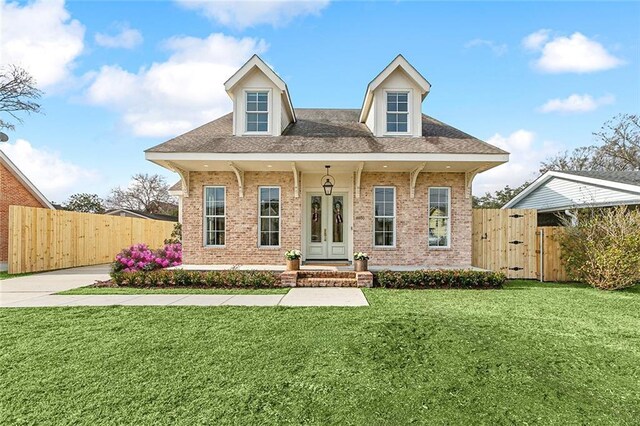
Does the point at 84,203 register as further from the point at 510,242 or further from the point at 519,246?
the point at 519,246

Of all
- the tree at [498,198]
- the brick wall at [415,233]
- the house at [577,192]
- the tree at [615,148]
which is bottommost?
the brick wall at [415,233]

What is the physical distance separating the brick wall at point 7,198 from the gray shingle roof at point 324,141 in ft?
28.8

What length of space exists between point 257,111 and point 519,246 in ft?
32.2

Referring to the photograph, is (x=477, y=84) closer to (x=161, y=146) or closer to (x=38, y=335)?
(x=161, y=146)

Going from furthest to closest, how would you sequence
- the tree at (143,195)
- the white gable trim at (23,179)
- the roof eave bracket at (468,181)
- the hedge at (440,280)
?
the tree at (143,195) → the white gable trim at (23,179) → the roof eave bracket at (468,181) → the hedge at (440,280)

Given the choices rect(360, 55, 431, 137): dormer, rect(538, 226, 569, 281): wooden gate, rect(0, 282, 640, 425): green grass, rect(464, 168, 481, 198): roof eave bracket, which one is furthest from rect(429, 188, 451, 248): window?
rect(0, 282, 640, 425): green grass

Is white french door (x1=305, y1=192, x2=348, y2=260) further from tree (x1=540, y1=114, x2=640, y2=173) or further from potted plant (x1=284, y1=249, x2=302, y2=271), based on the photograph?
tree (x1=540, y1=114, x2=640, y2=173)

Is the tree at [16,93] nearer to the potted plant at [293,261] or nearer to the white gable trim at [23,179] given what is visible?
the white gable trim at [23,179]

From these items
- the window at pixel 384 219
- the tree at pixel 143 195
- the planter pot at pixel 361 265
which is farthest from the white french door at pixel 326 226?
the tree at pixel 143 195

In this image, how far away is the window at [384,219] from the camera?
35.9 feet

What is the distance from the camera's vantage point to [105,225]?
51.1 feet

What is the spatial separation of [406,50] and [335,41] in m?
2.90

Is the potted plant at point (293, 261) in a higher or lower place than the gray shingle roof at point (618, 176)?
lower

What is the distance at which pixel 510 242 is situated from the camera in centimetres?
1066
